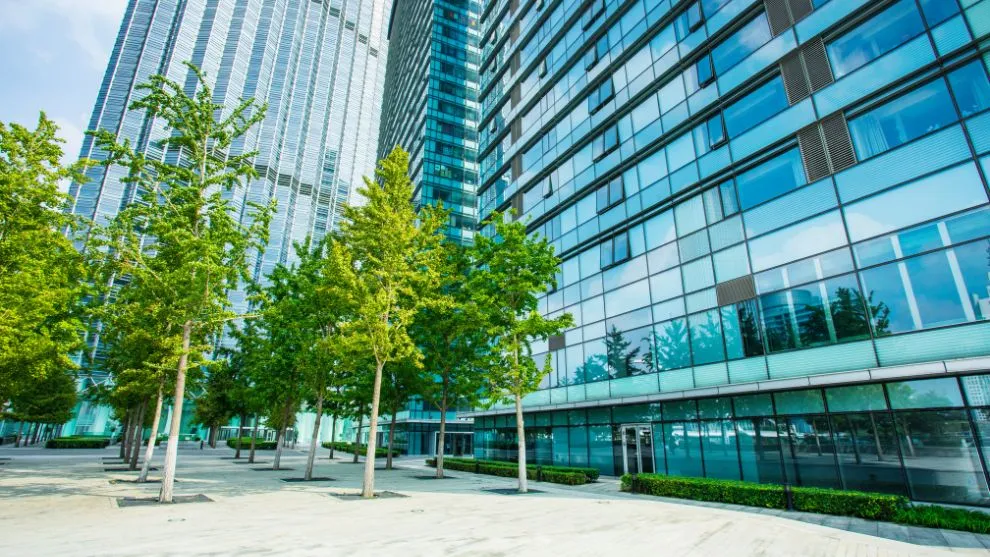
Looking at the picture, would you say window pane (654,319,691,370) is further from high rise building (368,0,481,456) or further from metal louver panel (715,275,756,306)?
high rise building (368,0,481,456)

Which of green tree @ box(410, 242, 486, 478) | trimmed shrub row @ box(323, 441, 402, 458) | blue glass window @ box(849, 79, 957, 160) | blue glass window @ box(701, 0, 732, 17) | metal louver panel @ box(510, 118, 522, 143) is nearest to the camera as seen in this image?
blue glass window @ box(849, 79, 957, 160)

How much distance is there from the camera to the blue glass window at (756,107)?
60.9 ft

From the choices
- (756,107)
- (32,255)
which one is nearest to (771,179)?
(756,107)

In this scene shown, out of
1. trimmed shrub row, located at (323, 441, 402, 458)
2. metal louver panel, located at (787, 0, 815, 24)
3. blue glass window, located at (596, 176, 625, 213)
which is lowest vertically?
trimmed shrub row, located at (323, 441, 402, 458)

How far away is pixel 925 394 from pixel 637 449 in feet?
36.6

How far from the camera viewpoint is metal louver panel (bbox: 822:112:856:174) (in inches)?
625

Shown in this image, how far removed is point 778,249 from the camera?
17.3 m

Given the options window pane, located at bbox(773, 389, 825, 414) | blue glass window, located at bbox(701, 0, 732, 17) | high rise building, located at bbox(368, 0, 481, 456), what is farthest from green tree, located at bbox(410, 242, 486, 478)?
high rise building, located at bbox(368, 0, 481, 456)

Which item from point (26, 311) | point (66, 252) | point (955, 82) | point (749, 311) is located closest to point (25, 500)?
point (26, 311)

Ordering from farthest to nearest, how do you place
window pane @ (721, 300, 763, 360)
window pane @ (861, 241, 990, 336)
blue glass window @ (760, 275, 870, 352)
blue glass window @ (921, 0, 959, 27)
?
window pane @ (721, 300, 763, 360)
blue glass window @ (760, 275, 870, 352)
blue glass window @ (921, 0, 959, 27)
window pane @ (861, 241, 990, 336)

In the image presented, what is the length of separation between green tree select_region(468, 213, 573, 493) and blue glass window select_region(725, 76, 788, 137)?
9574 millimetres

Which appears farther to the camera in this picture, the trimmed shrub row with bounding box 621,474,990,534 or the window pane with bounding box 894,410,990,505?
the window pane with bounding box 894,410,990,505

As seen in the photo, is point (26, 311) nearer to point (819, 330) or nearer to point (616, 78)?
point (819, 330)

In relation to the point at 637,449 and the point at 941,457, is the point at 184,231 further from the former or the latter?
the point at 941,457
